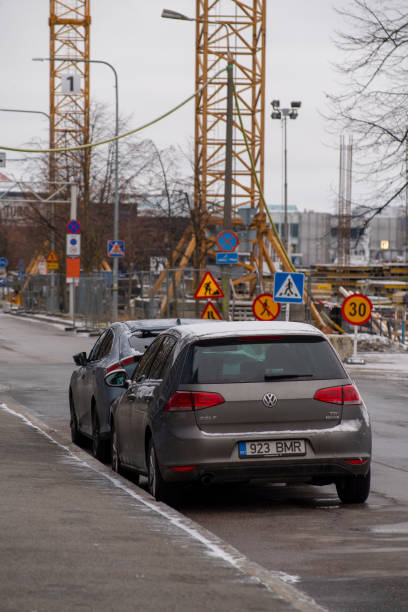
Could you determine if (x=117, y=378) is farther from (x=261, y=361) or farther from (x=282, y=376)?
(x=282, y=376)

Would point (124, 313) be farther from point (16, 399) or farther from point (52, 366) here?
point (16, 399)

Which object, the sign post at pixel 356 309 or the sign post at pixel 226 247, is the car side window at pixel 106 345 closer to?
the sign post at pixel 356 309

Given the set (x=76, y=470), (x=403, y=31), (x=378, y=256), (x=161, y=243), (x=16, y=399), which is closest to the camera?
(x=76, y=470)

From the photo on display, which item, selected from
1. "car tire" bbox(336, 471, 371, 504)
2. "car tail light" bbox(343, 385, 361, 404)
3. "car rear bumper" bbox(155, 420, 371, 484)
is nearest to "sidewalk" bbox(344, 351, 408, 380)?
"car tire" bbox(336, 471, 371, 504)

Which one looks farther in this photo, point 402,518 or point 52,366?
point 52,366

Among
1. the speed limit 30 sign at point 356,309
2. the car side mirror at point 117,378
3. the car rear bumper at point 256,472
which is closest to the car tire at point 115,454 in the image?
the car side mirror at point 117,378

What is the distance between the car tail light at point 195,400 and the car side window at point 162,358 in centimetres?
62

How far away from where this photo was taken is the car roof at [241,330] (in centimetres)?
916

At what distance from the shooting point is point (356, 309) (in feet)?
83.4

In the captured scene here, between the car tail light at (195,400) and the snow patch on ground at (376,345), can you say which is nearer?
the car tail light at (195,400)

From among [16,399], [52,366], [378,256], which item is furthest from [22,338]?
[378,256]

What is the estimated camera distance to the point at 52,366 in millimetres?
27922

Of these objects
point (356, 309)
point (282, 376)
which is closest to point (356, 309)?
point (356, 309)

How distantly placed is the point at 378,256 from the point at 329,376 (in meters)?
127
